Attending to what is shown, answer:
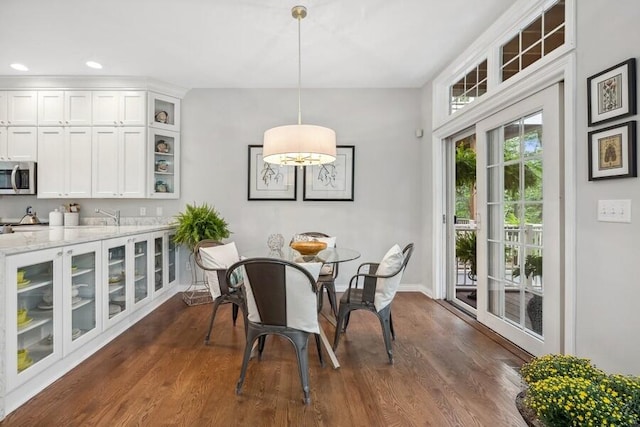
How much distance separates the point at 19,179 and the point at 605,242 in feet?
19.0

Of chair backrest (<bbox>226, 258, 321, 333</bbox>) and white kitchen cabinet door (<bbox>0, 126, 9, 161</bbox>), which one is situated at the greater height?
white kitchen cabinet door (<bbox>0, 126, 9, 161</bbox>)

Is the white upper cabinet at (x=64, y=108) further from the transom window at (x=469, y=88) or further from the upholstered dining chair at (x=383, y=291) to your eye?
the transom window at (x=469, y=88)

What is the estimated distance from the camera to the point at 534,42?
2455 mm

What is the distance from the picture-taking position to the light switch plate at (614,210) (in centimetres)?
169

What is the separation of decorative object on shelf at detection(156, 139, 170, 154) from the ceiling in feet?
2.61

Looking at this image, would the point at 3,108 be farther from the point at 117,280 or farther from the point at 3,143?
the point at 117,280

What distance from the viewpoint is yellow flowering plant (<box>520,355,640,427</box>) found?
0.97 metres

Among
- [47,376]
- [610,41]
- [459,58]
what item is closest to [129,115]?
[47,376]

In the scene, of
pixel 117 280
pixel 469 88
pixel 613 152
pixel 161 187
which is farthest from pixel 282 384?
pixel 469 88

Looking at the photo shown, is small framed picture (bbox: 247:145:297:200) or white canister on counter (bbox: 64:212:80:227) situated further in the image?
small framed picture (bbox: 247:145:297:200)

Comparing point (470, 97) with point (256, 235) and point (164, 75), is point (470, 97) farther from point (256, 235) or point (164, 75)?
point (164, 75)

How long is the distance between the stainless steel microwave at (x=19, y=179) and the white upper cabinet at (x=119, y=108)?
984 mm

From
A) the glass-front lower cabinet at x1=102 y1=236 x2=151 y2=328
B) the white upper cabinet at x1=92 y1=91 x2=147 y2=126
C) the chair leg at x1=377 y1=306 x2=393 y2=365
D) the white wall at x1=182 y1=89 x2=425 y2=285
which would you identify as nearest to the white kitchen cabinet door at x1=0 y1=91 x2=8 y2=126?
the white upper cabinet at x1=92 y1=91 x2=147 y2=126

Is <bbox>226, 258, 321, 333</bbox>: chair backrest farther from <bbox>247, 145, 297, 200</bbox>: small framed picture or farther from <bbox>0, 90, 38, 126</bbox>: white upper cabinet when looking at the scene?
<bbox>0, 90, 38, 126</bbox>: white upper cabinet
